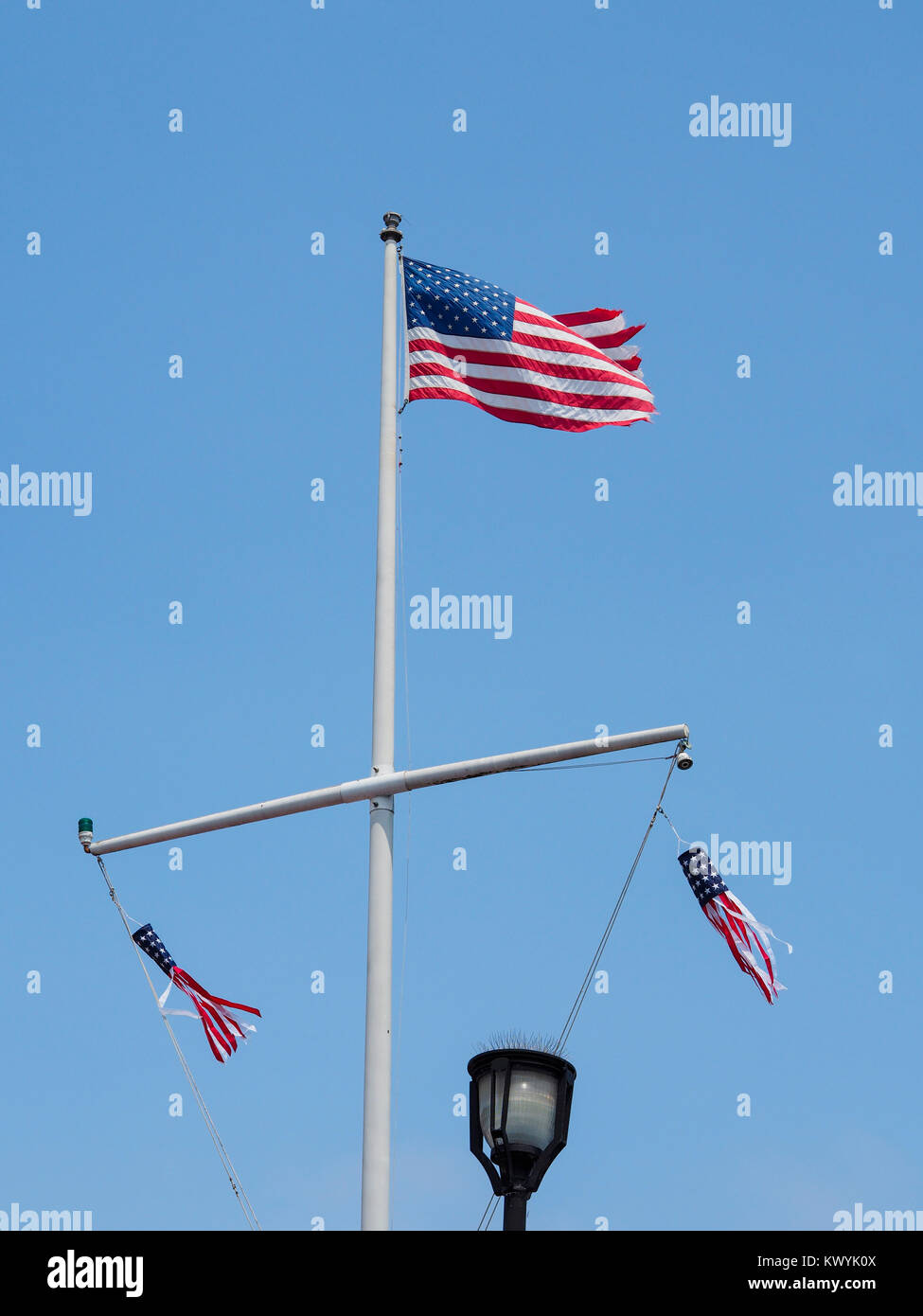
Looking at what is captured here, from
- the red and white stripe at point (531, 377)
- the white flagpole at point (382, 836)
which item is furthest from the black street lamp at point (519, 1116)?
the red and white stripe at point (531, 377)

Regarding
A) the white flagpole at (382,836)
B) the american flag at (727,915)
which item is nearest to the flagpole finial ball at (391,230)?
the white flagpole at (382,836)

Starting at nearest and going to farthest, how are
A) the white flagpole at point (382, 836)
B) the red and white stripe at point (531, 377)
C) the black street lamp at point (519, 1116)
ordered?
1. the black street lamp at point (519, 1116)
2. the white flagpole at point (382, 836)
3. the red and white stripe at point (531, 377)

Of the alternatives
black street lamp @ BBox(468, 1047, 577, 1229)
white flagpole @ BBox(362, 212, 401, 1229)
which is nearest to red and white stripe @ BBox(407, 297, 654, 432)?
white flagpole @ BBox(362, 212, 401, 1229)

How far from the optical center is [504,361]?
17.0 metres

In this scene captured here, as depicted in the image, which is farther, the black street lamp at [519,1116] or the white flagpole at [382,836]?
the white flagpole at [382,836]

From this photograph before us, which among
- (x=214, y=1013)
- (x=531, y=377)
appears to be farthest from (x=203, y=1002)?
(x=531, y=377)

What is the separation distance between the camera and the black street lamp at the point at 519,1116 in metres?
11.5

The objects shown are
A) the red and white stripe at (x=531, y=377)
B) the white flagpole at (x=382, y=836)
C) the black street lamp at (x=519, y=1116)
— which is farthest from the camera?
the red and white stripe at (x=531, y=377)

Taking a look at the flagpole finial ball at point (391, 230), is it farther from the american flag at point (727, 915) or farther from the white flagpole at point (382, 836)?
the american flag at point (727, 915)

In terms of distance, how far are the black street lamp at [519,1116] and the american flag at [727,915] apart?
3.21 meters

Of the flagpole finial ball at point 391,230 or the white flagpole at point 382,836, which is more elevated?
the flagpole finial ball at point 391,230

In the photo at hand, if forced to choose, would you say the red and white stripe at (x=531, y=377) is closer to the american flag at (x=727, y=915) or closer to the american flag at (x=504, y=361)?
the american flag at (x=504, y=361)
